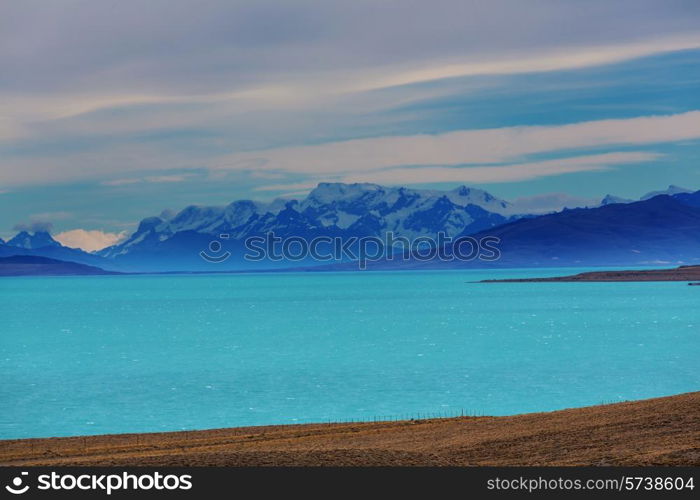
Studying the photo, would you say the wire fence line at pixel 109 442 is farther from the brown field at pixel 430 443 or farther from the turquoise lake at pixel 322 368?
the turquoise lake at pixel 322 368

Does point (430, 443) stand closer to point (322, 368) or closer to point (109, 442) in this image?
point (109, 442)

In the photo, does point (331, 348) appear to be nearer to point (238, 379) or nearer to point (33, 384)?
point (238, 379)

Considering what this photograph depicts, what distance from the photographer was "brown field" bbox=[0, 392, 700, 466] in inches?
768

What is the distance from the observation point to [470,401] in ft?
158

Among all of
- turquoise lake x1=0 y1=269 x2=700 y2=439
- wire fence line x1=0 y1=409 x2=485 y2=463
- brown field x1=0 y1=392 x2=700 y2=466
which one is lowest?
turquoise lake x1=0 y1=269 x2=700 y2=439

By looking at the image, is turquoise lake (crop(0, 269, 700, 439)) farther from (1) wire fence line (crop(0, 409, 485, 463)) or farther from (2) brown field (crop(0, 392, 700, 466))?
(2) brown field (crop(0, 392, 700, 466))

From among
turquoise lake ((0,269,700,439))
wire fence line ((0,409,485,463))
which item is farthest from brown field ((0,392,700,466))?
turquoise lake ((0,269,700,439))

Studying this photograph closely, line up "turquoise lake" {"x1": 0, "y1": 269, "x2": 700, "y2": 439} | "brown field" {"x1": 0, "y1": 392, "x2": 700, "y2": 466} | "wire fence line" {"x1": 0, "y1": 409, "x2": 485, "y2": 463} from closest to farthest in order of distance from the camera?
"brown field" {"x1": 0, "y1": 392, "x2": 700, "y2": 466} < "wire fence line" {"x1": 0, "y1": 409, "x2": 485, "y2": 463} < "turquoise lake" {"x1": 0, "y1": 269, "x2": 700, "y2": 439}

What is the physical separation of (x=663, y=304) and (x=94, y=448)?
149038 mm

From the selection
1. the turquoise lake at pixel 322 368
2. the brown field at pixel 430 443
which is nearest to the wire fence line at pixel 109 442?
the brown field at pixel 430 443

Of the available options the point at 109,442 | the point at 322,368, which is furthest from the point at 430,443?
the point at 322,368

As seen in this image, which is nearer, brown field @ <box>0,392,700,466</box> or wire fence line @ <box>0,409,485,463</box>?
brown field @ <box>0,392,700,466</box>

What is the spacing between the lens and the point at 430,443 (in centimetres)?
2416

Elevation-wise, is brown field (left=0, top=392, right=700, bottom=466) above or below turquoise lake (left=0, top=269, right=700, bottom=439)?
above
